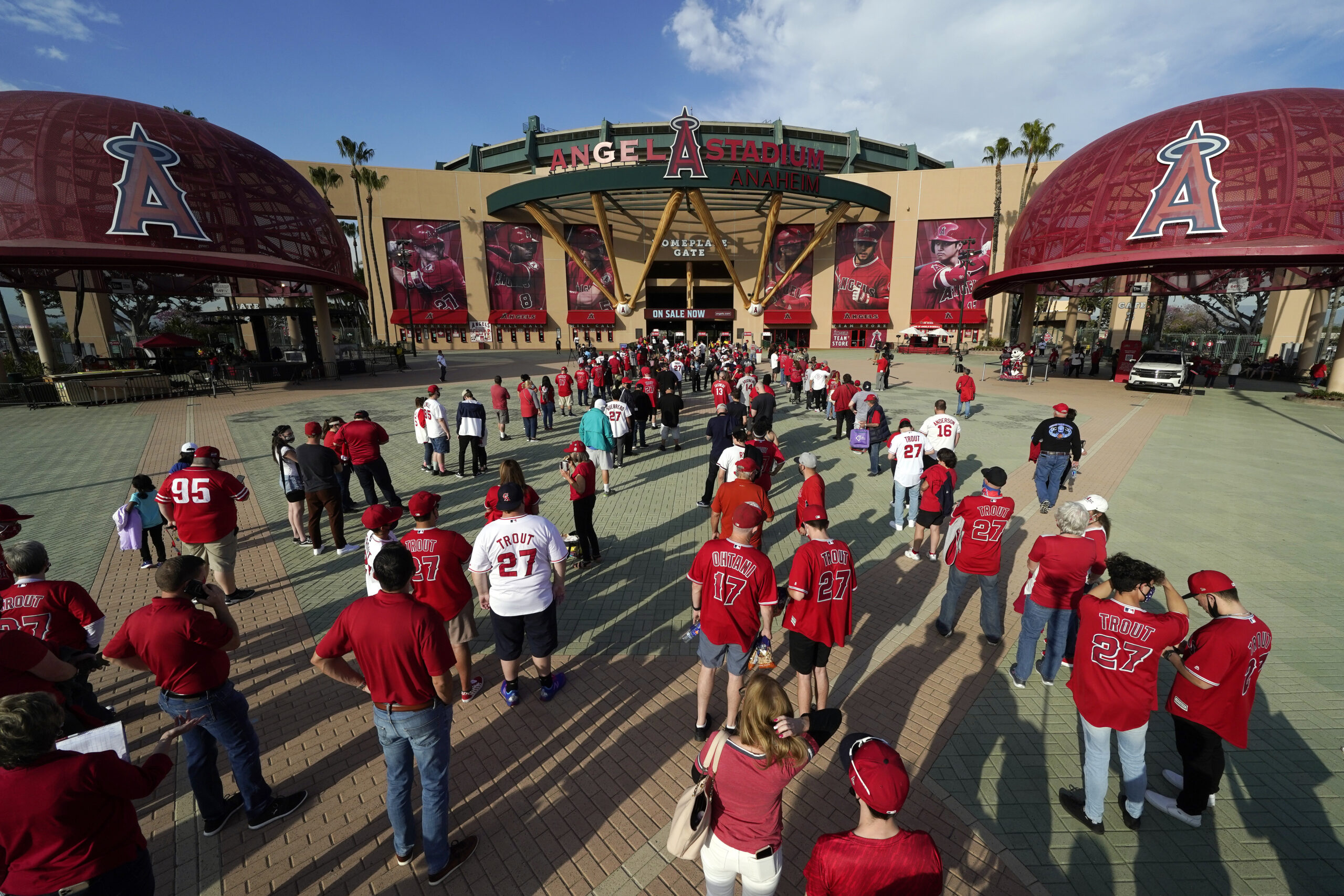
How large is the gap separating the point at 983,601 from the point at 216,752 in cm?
701

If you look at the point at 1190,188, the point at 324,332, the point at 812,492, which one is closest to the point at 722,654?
the point at 812,492

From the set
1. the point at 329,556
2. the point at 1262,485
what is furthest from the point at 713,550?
the point at 1262,485

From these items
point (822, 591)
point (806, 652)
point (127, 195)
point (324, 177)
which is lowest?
point (806, 652)

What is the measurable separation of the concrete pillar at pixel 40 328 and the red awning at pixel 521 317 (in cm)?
2852

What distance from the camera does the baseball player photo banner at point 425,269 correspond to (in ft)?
152

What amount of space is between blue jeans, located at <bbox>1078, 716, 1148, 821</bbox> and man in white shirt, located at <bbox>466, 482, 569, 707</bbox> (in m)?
4.22

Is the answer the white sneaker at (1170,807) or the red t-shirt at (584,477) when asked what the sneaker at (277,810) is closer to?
the red t-shirt at (584,477)

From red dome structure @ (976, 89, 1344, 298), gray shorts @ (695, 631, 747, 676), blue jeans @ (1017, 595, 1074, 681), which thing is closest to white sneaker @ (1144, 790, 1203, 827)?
blue jeans @ (1017, 595, 1074, 681)

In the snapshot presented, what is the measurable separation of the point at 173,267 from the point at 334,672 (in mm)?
28356

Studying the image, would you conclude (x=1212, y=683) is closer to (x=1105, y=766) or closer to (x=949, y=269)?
(x=1105, y=766)

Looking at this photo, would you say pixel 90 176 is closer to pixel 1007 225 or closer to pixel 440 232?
pixel 440 232

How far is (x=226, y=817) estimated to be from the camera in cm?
382

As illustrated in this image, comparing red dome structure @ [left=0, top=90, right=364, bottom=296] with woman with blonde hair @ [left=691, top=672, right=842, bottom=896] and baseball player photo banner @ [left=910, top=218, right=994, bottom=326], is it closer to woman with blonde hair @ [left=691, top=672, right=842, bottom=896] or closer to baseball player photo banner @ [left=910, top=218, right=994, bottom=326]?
woman with blonde hair @ [left=691, top=672, right=842, bottom=896]

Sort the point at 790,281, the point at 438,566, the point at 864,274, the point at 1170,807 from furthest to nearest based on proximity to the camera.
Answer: the point at 790,281, the point at 864,274, the point at 438,566, the point at 1170,807
